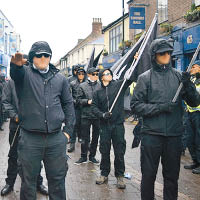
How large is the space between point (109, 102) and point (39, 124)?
2.26 metres

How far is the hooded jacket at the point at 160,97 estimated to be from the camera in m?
4.04

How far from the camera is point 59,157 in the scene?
3.85m

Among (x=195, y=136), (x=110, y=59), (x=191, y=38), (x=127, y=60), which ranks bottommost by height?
(x=195, y=136)

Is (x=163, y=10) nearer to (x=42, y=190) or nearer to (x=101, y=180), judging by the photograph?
(x=101, y=180)

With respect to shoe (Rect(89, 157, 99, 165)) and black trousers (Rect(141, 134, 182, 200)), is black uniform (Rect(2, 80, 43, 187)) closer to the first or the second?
black trousers (Rect(141, 134, 182, 200))

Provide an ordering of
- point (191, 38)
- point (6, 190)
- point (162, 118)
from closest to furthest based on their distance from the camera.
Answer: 1. point (162, 118)
2. point (6, 190)
3. point (191, 38)

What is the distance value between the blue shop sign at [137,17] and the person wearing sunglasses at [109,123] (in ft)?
46.6

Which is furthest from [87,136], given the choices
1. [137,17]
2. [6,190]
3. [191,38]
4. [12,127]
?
[137,17]

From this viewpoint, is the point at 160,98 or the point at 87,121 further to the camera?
the point at 87,121

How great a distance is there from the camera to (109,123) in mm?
5691

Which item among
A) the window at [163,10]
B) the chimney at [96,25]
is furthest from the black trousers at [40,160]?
the chimney at [96,25]

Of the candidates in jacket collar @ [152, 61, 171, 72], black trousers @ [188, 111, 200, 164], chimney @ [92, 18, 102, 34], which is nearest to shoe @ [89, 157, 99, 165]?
black trousers @ [188, 111, 200, 164]

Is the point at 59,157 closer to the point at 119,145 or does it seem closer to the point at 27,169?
the point at 27,169

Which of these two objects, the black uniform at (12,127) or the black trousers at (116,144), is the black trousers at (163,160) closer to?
the black trousers at (116,144)
